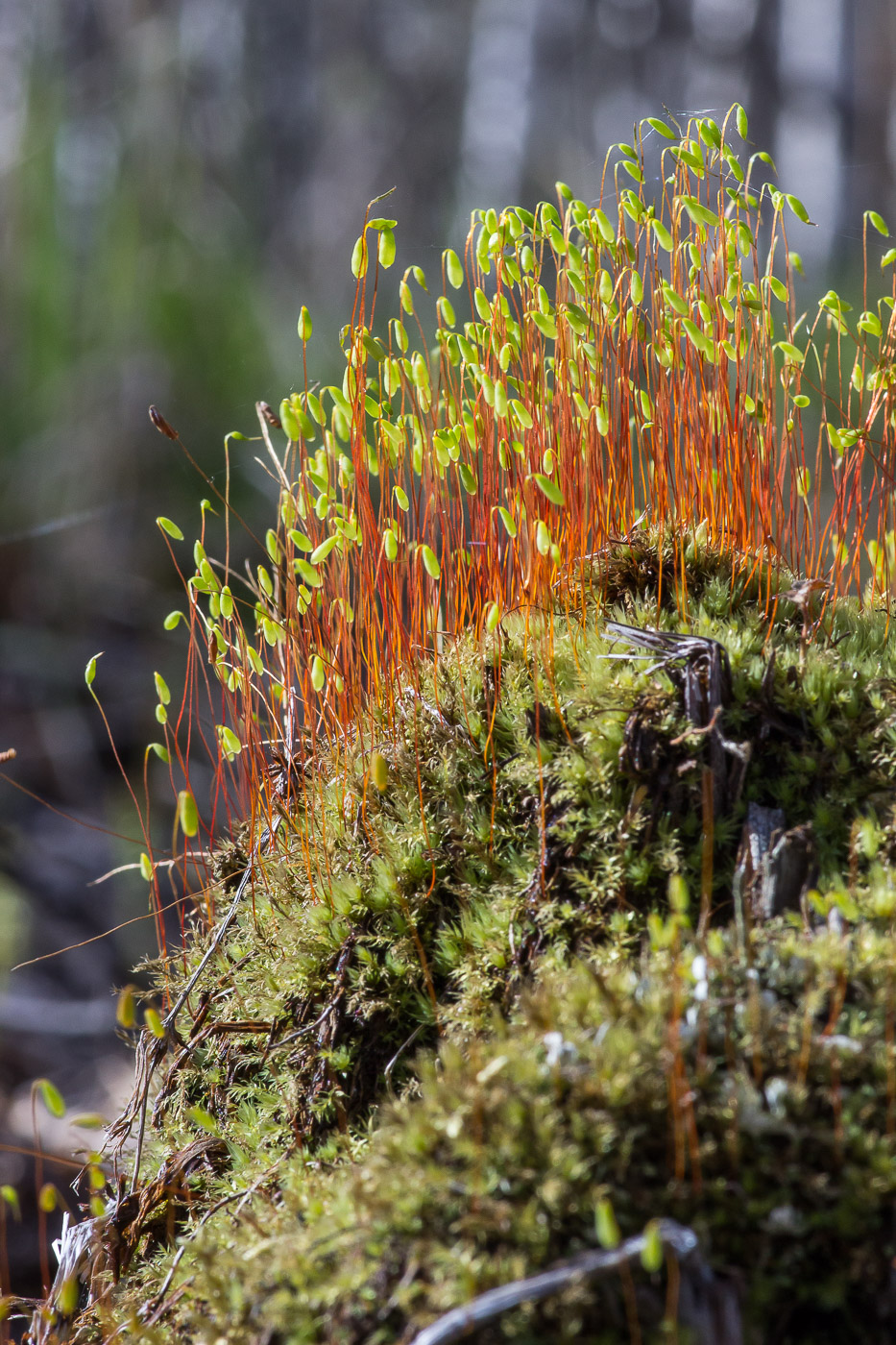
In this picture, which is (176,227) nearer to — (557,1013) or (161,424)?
(161,424)

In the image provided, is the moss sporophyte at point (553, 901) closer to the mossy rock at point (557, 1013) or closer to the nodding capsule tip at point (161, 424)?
the mossy rock at point (557, 1013)

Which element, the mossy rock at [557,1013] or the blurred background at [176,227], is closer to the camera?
the mossy rock at [557,1013]

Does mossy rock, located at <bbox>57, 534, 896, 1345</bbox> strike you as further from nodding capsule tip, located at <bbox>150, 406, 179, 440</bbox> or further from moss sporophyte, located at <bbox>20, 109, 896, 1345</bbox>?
nodding capsule tip, located at <bbox>150, 406, 179, 440</bbox>

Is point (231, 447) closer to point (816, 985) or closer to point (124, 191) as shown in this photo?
point (124, 191)

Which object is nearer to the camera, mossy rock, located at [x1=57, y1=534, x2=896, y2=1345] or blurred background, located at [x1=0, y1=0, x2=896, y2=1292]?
mossy rock, located at [x1=57, y1=534, x2=896, y2=1345]

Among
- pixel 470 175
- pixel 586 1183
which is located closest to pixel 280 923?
pixel 586 1183

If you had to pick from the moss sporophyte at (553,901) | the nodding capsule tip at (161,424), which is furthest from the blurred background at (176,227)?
the nodding capsule tip at (161,424)

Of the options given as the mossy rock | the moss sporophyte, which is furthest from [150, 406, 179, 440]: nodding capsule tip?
the mossy rock
